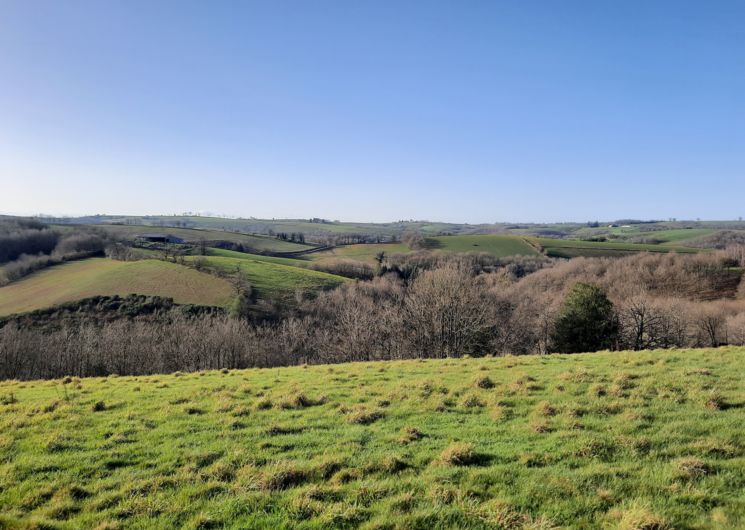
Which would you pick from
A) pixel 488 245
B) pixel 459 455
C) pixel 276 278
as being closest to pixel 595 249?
pixel 488 245

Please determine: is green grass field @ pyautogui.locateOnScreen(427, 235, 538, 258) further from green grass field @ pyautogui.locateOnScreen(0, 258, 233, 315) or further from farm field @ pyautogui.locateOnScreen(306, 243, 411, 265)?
green grass field @ pyautogui.locateOnScreen(0, 258, 233, 315)

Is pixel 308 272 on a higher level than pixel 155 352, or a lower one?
higher

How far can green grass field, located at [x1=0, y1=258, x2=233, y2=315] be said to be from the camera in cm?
6831

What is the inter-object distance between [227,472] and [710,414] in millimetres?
10957

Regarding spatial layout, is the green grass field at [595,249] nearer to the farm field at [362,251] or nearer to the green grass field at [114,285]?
the farm field at [362,251]

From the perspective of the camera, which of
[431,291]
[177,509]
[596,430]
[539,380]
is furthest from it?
[431,291]

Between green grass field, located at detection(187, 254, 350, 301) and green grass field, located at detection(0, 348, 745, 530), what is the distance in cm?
6301

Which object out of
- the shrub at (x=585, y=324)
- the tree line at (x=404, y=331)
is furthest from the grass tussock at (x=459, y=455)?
the shrub at (x=585, y=324)

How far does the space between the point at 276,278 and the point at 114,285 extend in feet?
92.3

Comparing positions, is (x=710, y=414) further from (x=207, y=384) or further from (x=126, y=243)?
(x=126, y=243)

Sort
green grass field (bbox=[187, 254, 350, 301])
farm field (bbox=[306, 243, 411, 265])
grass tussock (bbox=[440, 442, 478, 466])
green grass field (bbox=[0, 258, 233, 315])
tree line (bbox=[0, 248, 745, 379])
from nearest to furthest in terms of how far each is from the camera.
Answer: grass tussock (bbox=[440, 442, 478, 466]), tree line (bbox=[0, 248, 745, 379]), green grass field (bbox=[0, 258, 233, 315]), green grass field (bbox=[187, 254, 350, 301]), farm field (bbox=[306, 243, 411, 265])

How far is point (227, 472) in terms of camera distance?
25.9 feet

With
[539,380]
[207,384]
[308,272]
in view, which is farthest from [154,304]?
[539,380]

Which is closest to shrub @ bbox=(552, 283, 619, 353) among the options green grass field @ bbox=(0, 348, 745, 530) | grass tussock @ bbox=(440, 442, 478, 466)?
green grass field @ bbox=(0, 348, 745, 530)
